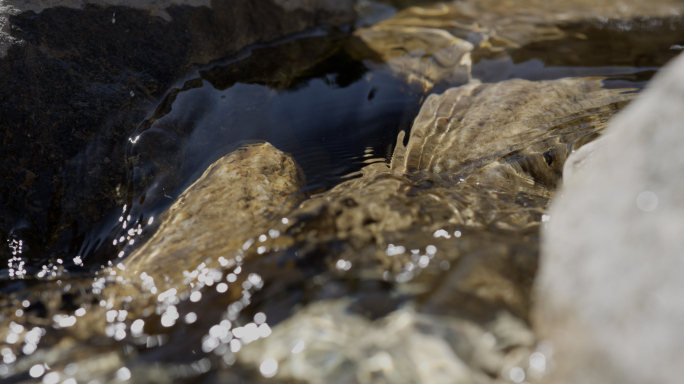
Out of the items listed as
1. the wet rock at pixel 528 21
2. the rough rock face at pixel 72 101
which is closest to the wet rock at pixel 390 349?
the rough rock face at pixel 72 101

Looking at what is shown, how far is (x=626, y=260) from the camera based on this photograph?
3.54ft

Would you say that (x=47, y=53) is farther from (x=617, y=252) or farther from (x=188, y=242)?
(x=617, y=252)

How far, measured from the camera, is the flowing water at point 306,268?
54.1 inches

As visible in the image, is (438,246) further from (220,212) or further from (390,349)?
(220,212)

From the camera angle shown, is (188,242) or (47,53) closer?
(188,242)

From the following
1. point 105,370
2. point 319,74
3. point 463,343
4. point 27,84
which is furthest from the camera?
point 319,74

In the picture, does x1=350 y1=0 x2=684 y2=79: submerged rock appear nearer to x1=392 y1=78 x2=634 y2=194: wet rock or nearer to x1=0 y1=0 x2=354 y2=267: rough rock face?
x1=392 y1=78 x2=634 y2=194: wet rock

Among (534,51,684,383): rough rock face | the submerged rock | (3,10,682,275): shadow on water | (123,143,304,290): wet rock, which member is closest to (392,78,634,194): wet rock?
(3,10,682,275): shadow on water

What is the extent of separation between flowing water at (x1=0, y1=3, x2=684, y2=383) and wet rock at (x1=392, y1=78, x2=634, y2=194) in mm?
19

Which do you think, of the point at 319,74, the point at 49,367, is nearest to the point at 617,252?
the point at 49,367

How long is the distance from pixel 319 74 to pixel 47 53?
1819 mm

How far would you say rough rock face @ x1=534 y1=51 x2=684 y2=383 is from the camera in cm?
99

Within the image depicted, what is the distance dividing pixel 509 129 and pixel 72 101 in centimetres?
256

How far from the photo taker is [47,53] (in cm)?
249
